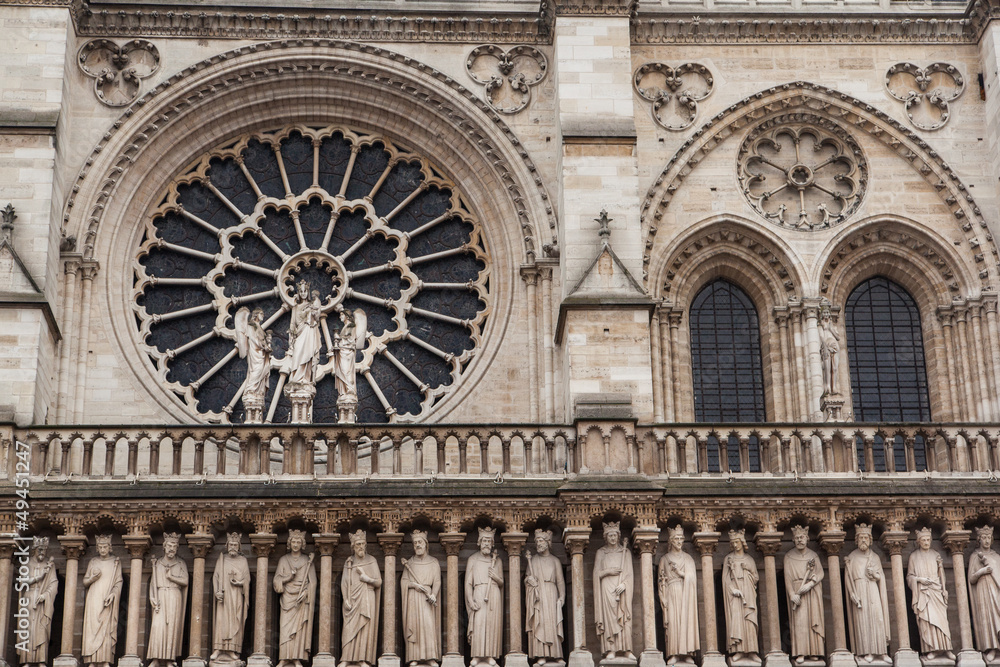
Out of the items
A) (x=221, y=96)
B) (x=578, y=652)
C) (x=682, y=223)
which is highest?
(x=221, y=96)

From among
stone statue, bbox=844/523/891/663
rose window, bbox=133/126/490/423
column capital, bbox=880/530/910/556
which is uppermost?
rose window, bbox=133/126/490/423

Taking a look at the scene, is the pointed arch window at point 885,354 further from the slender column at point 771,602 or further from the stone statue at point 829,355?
the slender column at point 771,602

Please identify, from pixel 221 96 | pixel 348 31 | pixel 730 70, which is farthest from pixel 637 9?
pixel 221 96

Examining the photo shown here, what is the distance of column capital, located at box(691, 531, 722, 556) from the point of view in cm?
2008

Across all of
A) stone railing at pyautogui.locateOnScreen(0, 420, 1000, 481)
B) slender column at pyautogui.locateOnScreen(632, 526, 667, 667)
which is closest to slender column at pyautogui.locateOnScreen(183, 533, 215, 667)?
stone railing at pyautogui.locateOnScreen(0, 420, 1000, 481)

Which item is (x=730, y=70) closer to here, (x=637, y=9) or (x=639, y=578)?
(x=637, y=9)

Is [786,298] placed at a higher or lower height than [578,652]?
higher

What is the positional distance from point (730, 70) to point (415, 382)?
18.7 ft

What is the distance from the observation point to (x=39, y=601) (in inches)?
770

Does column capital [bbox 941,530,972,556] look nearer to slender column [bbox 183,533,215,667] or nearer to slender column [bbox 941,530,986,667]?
slender column [bbox 941,530,986,667]

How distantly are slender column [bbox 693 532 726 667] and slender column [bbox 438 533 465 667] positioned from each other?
2596 mm

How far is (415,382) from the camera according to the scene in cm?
2269

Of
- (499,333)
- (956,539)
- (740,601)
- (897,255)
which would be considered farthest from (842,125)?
(740,601)

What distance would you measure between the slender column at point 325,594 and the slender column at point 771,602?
4634 millimetres
